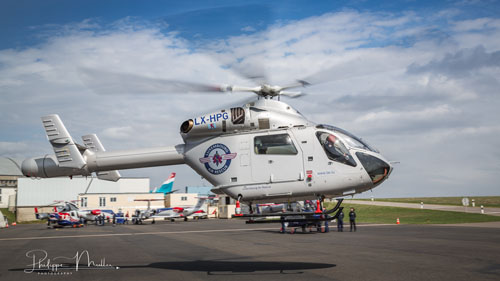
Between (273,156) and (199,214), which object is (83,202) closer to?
(199,214)

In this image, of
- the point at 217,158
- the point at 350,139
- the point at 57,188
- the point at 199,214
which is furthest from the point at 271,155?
the point at 57,188

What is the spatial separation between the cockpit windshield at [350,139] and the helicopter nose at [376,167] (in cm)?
38

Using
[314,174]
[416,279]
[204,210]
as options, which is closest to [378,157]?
[314,174]

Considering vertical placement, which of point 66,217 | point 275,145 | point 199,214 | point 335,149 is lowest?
point 199,214

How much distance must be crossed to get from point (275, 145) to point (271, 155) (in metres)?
0.31

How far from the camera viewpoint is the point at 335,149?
452 inches

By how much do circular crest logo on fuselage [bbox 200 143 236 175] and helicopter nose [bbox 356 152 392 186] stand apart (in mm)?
3723

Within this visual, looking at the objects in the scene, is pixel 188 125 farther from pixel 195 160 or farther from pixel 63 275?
pixel 63 275

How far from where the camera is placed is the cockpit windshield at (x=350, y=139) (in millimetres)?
11505

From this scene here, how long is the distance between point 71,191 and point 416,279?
78.2m

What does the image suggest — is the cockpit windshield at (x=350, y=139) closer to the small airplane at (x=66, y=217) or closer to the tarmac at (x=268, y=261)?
the tarmac at (x=268, y=261)

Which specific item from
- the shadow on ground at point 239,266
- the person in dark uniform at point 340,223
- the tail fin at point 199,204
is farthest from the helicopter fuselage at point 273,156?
the tail fin at point 199,204

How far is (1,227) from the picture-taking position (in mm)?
51938

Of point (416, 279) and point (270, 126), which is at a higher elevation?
point (270, 126)
